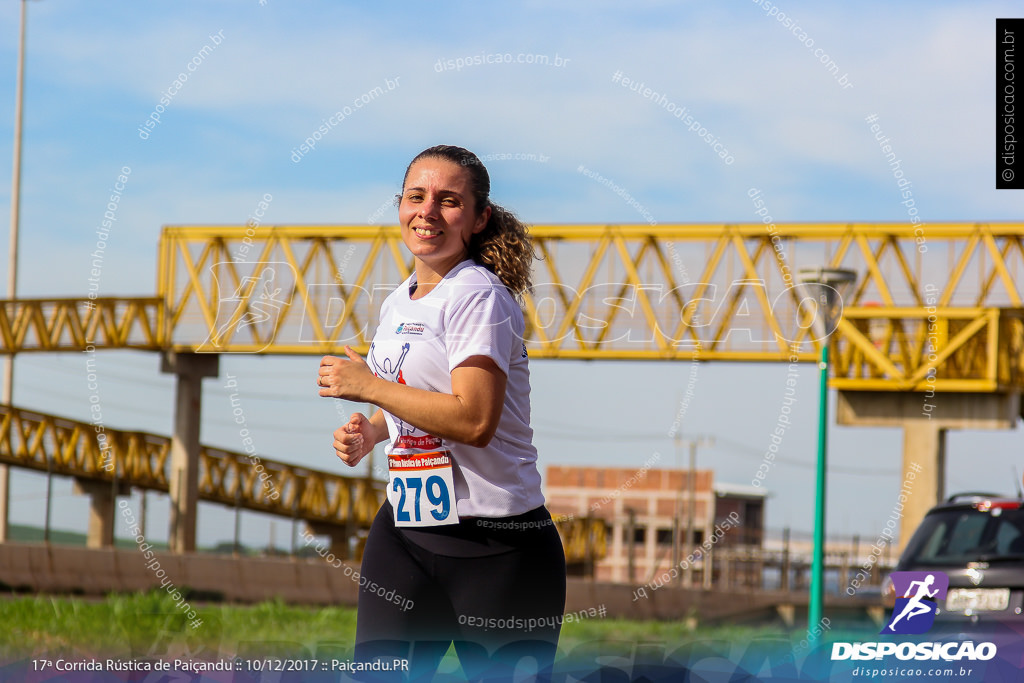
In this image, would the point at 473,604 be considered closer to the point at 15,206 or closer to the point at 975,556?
the point at 975,556

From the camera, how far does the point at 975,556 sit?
385 inches

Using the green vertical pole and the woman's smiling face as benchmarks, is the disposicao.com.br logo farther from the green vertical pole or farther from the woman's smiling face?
the green vertical pole

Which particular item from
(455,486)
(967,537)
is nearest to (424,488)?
(455,486)

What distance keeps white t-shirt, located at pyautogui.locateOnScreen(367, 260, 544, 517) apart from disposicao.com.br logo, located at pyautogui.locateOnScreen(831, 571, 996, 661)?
1.58 m

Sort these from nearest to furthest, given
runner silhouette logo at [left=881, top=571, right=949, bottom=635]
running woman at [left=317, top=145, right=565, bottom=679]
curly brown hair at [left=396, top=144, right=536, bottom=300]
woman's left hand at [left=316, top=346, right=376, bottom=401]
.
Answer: woman's left hand at [left=316, top=346, right=376, bottom=401]
running woman at [left=317, top=145, right=565, bottom=679]
curly brown hair at [left=396, top=144, right=536, bottom=300]
runner silhouette logo at [left=881, top=571, right=949, bottom=635]

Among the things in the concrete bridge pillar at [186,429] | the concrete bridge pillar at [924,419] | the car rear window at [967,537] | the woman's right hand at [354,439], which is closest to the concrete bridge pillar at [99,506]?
the concrete bridge pillar at [186,429]

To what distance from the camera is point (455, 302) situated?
3.33m

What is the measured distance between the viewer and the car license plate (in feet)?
31.2

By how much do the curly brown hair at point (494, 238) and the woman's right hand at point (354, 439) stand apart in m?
0.53

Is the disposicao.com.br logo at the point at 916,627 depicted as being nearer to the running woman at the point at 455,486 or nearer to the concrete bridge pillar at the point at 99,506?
the running woman at the point at 455,486

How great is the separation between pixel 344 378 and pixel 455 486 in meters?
0.37

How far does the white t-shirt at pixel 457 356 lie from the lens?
3293 millimetres

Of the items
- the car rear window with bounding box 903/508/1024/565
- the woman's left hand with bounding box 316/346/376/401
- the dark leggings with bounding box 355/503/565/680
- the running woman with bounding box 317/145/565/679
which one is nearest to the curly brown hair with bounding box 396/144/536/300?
the running woman with bounding box 317/145/565/679

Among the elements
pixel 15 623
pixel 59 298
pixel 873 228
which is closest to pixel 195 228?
pixel 59 298
